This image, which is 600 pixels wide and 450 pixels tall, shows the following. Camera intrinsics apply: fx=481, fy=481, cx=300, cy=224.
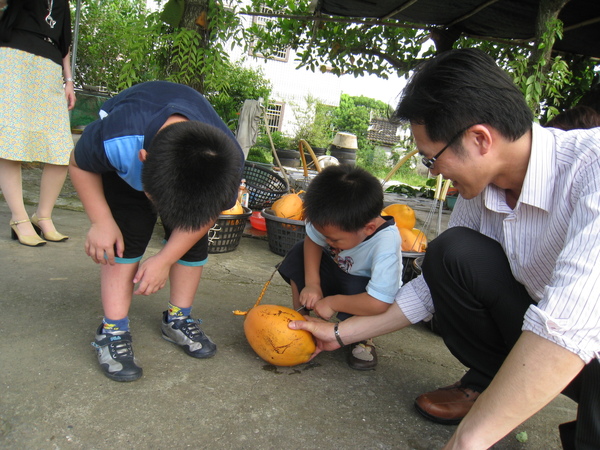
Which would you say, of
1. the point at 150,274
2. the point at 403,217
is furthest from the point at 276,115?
the point at 150,274

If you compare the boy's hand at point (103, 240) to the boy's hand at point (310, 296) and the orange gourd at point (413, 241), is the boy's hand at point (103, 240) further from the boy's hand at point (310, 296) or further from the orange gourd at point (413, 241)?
the orange gourd at point (413, 241)

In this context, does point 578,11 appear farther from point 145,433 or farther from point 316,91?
point 316,91

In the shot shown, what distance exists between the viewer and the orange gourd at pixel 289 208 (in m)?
3.41

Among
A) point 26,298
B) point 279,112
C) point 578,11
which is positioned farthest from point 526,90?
point 279,112

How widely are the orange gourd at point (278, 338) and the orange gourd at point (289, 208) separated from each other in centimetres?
154

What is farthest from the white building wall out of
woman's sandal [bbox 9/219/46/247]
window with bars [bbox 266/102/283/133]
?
woman's sandal [bbox 9/219/46/247]

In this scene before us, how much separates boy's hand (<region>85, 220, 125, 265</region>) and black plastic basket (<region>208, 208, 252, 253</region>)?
141 centimetres

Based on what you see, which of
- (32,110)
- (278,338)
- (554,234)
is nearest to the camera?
(554,234)

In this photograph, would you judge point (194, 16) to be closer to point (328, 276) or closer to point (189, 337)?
point (328, 276)

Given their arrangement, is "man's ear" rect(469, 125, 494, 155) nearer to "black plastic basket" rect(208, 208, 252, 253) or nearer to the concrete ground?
the concrete ground

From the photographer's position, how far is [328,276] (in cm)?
217

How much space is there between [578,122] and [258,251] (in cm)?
224

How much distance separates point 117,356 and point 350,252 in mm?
990

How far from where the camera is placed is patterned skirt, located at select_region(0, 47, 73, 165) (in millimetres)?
2656
